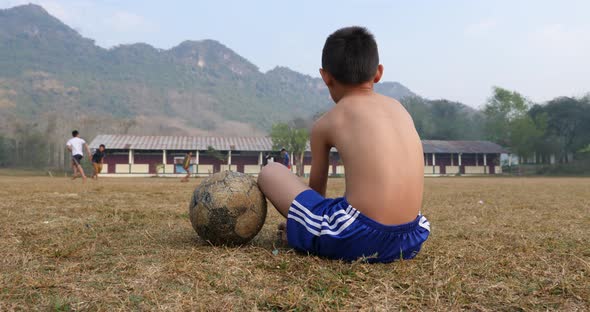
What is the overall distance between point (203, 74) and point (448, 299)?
192 meters

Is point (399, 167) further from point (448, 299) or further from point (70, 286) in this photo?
point (70, 286)

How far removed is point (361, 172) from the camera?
2.49 m

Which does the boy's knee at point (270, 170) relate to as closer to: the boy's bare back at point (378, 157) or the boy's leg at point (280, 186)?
the boy's leg at point (280, 186)

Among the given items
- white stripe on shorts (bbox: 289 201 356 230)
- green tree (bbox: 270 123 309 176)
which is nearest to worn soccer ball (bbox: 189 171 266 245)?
white stripe on shorts (bbox: 289 201 356 230)

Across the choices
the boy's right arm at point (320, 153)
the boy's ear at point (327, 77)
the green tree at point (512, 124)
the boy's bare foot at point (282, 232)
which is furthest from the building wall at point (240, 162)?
the boy's ear at point (327, 77)

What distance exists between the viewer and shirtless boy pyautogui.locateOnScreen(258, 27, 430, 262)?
8.12 ft

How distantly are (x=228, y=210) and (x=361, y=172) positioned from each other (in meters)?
1.12

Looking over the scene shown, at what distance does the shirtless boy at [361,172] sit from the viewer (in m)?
2.47

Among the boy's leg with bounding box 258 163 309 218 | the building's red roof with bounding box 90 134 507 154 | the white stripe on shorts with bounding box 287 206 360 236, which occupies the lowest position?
the white stripe on shorts with bounding box 287 206 360 236

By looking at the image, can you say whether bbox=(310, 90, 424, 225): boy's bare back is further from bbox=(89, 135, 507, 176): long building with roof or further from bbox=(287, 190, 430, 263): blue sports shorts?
bbox=(89, 135, 507, 176): long building with roof

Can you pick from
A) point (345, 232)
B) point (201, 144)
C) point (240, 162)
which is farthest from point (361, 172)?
point (240, 162)

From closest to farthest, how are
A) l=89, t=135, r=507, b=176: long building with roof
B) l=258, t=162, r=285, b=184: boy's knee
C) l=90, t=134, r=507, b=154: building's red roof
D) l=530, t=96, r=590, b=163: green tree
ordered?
l=258, t=162, r=285, b=184: boy's knee, l=89, t=135, r=507, b=176: long building with roof, l=90, t=134, r=507, b=154: building's red roof, l=530, t=96, r=590, b=163: green tree

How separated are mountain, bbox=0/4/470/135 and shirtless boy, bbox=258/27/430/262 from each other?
87.4 meters

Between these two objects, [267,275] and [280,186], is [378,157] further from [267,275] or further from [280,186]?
[267,275]
